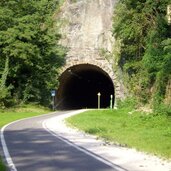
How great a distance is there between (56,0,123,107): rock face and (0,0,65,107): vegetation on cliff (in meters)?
1.58

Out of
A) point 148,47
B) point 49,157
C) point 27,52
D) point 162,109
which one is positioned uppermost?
point 27,52

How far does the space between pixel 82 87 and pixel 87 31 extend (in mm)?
12978

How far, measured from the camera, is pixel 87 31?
154 feet

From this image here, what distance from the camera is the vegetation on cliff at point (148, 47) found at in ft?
87.2

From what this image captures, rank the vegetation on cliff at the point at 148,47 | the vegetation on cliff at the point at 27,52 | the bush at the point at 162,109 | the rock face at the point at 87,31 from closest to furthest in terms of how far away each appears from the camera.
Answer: the bush at the point at 162,109
the vegetation on cliff at the point at 148,47
the vegetation on cliff at the point at 27,52
the rock face at the point at 87,31

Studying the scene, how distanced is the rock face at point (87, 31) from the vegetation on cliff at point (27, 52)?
1.58 meters

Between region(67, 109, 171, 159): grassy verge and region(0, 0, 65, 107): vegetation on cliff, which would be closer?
region(67, 109, 171, 159): grassy verge

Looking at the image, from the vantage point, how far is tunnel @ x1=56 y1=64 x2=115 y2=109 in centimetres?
4856

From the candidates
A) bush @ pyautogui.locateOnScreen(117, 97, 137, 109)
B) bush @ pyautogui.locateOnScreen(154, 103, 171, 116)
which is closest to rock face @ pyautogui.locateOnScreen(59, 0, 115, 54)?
bush @ pyautogui.locateOnScreen(117, 97, 137, 109)

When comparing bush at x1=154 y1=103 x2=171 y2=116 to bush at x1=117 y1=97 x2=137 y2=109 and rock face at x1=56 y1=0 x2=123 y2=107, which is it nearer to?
bush at x1=117 y1=97 x2=137 y2=109

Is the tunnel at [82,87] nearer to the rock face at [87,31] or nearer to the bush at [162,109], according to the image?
the rock face at [87,31]

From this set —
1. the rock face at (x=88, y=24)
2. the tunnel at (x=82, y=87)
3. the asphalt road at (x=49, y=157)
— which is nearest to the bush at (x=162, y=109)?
the asphalt road at (x=49, y=157)

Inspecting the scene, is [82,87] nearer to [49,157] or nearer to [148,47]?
[148,47]

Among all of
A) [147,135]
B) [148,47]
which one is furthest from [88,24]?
[147,135]
